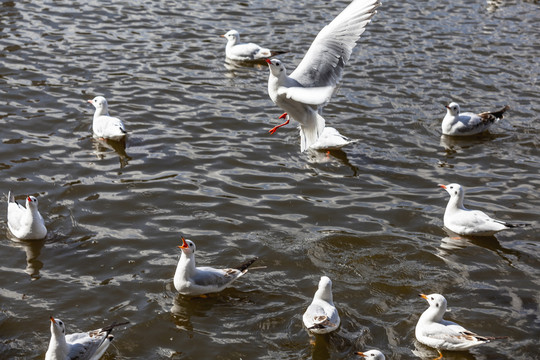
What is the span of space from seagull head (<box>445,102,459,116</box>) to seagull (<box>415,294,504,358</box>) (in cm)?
574

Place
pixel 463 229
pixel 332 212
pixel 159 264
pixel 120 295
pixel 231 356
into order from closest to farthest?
pixel 231 356 → pixel 120 295 → pixel 159 264 → pixel 463 229 → pixel 332 212

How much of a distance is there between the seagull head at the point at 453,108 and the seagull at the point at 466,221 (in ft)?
9.92

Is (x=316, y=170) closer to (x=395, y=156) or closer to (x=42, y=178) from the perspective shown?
(x=395, y=156)

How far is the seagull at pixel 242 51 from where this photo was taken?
53.0 feet

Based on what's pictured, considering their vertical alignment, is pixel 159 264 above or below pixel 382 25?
below

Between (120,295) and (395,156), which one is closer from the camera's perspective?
(120,295)

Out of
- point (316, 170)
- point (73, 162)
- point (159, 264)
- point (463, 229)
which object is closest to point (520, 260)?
point (463, 229)

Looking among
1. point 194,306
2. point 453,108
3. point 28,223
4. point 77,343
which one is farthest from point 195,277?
point 453,108

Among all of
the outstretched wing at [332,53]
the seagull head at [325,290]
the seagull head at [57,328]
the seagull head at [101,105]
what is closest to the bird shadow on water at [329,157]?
the outstretched wing at [332,53]

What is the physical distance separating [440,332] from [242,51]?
9802 millimetres

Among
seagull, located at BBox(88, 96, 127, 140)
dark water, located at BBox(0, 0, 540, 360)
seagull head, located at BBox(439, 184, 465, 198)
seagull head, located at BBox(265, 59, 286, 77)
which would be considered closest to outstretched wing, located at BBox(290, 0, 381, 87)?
seagull head, located at BBox(265, 59, 286, 77)

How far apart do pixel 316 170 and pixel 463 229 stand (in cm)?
287

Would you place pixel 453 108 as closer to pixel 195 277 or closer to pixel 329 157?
pixel 329 157

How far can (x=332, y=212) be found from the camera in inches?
422
